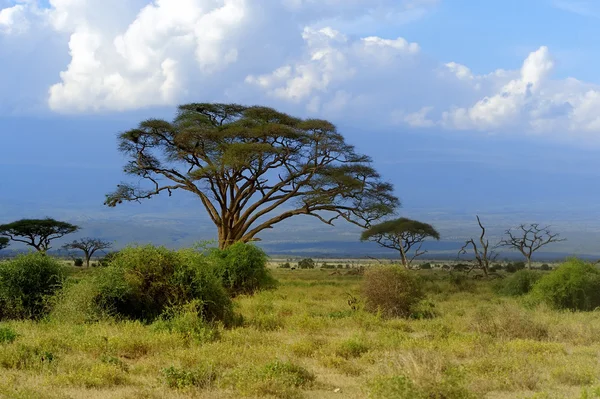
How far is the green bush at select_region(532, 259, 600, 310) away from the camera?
16828 mm

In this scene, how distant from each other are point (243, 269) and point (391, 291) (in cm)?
707

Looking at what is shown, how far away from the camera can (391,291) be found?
15.0 meters

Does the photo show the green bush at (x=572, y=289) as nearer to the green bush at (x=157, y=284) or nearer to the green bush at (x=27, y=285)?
the green bush at (x=157, y=284)

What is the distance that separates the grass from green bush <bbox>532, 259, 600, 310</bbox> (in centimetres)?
304

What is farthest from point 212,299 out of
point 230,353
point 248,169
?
point 248,169

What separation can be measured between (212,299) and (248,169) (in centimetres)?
1847

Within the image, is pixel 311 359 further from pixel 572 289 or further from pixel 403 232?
pixel 403 232

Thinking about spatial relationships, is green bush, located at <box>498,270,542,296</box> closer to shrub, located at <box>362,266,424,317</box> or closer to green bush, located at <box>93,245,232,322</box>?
shrub, located at <box>362,266,424,317</box>

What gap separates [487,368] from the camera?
8344mm

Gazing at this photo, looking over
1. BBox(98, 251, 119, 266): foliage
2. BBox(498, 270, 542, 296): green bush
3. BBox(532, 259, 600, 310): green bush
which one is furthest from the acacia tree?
BBox(98, 251, 119, 266): foliage

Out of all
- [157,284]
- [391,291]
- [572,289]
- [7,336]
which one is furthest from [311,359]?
[572,289]

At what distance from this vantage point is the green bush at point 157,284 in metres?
12.5

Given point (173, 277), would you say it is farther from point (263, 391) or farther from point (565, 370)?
point (565, 370)

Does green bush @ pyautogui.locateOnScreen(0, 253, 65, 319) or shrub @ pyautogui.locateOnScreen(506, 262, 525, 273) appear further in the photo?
shrub @ pyautogui.locateOnScreen(506, 262, 525, 273)
